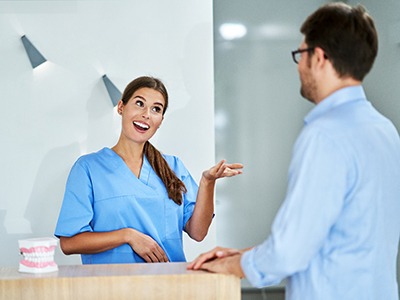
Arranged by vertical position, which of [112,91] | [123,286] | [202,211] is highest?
[112,91]

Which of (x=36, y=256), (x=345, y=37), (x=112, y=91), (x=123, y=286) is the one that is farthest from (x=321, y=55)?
(x=112, y=91)

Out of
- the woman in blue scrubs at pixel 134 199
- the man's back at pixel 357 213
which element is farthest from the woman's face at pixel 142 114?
the man's back at pixel 357 213

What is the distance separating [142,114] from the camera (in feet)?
8.20

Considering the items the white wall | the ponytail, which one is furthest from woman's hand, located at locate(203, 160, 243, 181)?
the white wall

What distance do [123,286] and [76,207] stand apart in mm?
645

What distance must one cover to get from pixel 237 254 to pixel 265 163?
2.15 metres

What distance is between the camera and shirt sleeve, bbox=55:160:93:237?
2.37 metres

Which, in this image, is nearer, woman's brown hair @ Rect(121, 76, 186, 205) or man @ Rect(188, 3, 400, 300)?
man @ Rect(188, 3, 400, 300)

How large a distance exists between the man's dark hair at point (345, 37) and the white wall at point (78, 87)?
71.8 inches

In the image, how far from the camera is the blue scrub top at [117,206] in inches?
93.9

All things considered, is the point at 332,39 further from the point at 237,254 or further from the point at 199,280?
the point at 199,280

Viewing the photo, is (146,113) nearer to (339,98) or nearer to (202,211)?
(202,211)

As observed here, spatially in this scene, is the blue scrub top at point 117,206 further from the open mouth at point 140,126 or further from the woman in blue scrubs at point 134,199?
the open mouth at point 140,126

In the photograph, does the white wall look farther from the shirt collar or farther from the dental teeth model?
the shirt collar
